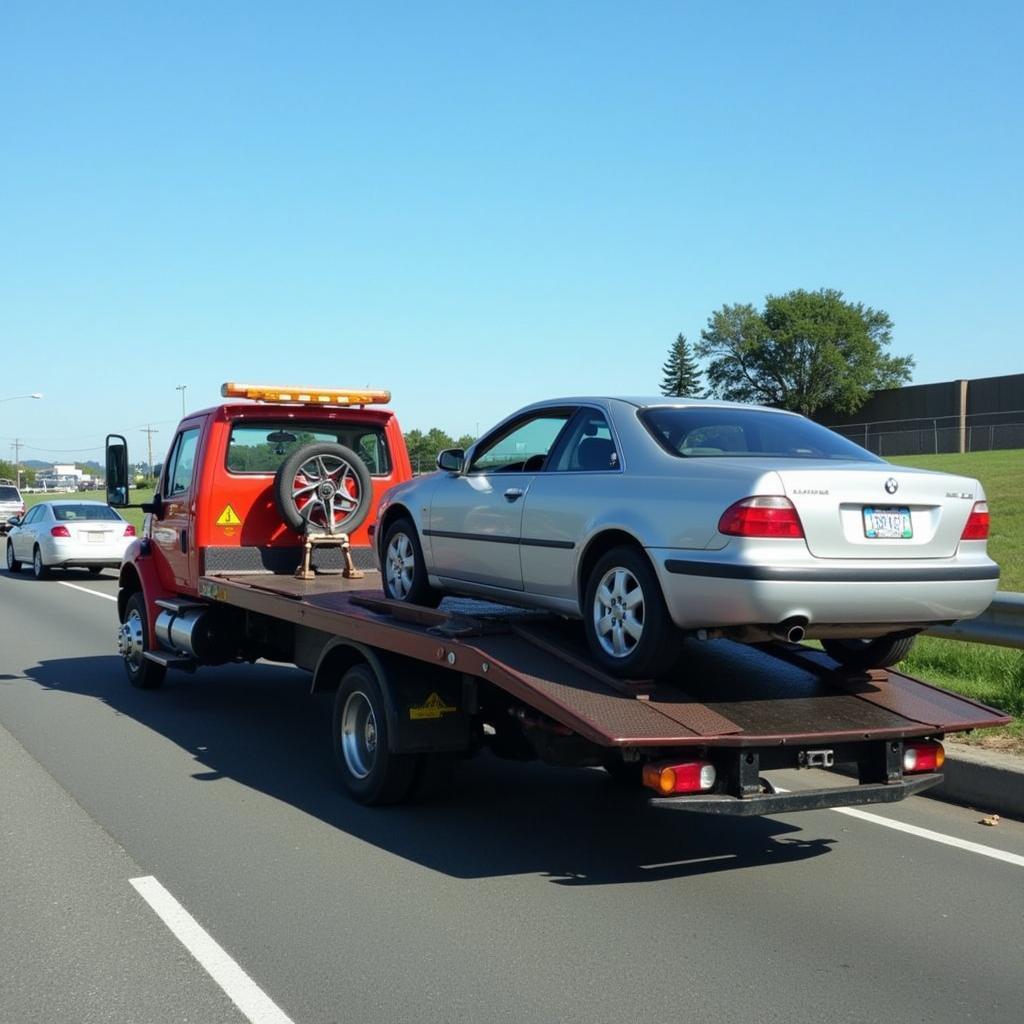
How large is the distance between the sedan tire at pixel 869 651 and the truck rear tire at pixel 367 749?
230 centimetres

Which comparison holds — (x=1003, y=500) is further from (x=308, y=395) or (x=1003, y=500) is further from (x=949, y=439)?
(x=949, y=439)

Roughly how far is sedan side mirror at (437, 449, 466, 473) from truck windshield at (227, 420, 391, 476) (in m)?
2.51

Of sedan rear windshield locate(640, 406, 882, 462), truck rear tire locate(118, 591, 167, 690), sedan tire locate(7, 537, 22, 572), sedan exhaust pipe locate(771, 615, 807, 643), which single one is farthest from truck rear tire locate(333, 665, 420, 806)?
sedan tire locate(7, 537, 22, 572)

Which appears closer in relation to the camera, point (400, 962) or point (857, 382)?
point (400, 962)

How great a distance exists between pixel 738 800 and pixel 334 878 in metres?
1.83

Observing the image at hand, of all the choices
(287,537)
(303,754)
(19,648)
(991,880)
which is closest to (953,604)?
(991,880)

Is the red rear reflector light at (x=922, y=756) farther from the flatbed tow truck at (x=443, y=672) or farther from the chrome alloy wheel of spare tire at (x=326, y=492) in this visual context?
the chrome alloy wheel of spare tire at (x=326, y=492)

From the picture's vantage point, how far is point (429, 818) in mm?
6648

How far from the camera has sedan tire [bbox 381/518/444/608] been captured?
7.74 m

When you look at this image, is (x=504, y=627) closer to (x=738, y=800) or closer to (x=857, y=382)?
(x=738, y=800)

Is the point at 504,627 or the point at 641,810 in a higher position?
the point at 504,627

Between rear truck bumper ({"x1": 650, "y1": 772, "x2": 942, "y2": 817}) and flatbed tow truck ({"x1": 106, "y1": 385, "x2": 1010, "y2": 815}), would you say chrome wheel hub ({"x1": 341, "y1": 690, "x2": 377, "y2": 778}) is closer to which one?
flatbed tow truck ({"x1": 106, "y1": 385, "x2": 1010, "y2": 815})

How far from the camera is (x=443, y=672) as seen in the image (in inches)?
258

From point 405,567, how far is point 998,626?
3.79m
